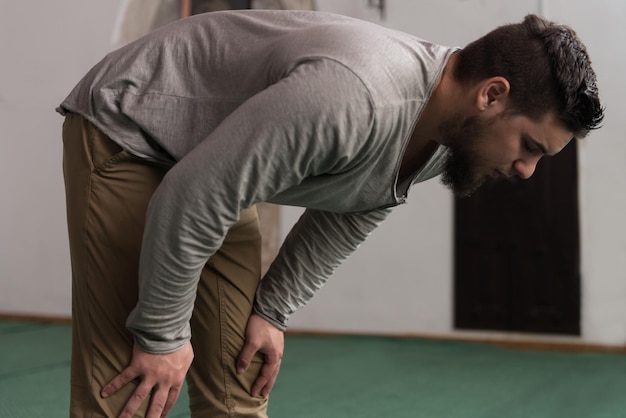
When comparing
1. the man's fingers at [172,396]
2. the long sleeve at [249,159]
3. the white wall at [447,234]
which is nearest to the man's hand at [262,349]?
the man's fingers at [172,396]

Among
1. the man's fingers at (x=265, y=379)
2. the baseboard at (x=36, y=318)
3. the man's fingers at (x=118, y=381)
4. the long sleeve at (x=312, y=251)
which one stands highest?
the long sleeve at (x=312, y=251)

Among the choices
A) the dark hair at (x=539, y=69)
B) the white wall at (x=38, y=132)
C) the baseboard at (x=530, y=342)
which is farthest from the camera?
the white wall at (x=38, y=132)

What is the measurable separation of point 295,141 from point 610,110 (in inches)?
143

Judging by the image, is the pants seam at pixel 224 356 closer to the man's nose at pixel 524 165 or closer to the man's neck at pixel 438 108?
the man's neck at pixel 438 108

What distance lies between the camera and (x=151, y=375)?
4.29 feet

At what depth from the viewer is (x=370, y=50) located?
116 cm

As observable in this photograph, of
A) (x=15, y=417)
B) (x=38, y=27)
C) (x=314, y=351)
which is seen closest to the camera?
(x=15, y=417)

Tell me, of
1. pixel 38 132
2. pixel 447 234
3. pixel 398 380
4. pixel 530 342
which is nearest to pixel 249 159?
pixel 398 380

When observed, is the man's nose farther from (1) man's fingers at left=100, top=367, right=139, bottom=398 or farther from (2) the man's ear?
(1) man's fingers at left=100, top=367, right=139, bottom=398

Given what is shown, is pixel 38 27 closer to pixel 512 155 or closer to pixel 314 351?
pixel 314 351

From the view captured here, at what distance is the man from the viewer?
111cm

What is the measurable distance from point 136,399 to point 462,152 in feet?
2.31

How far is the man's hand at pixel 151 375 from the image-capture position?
1.29 meters

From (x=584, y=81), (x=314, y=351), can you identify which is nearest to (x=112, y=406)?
(x=584, y=81)
